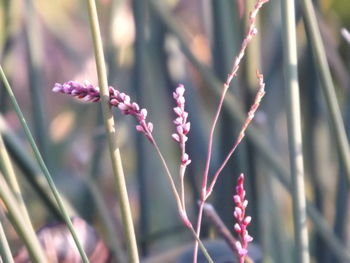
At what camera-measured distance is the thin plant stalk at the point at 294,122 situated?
0.50 m


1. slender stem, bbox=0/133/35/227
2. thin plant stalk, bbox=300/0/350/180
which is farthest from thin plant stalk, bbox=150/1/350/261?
slender stem, bbox=0/133/35/227

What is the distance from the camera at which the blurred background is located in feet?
2.72

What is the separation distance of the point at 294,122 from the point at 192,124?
55 cm

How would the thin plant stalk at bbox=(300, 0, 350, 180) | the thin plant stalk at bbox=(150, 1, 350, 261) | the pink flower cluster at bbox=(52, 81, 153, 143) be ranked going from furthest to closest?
the thin plant stalk at bbox=(150, 1, 350, 261) → the thin plant stalk at bbox=(300, 0, 350, 180) → the pink flower cluster at bbox=(52, 81, 153, 143)

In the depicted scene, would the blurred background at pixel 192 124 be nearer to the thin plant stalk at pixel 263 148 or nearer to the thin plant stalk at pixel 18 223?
the thin plant stalk at pixel 263 148

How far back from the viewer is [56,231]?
2.32 ft

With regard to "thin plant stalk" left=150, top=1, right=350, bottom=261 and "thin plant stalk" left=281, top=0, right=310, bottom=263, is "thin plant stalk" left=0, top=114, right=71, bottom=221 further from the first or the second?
"thin plant stalk" left=281, top=0, right=310, bottom=263

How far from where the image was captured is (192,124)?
1043 mm

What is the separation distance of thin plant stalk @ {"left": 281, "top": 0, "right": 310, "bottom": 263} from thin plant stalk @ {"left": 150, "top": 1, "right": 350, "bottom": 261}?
0.16 meters

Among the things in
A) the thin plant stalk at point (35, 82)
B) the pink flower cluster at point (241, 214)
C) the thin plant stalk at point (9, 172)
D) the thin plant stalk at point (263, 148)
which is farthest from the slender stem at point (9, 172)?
the thin plant stalk at point (35, 82)

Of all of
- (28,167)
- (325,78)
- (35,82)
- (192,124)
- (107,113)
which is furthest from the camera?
(192,124)

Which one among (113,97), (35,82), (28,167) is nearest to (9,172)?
(113,97)

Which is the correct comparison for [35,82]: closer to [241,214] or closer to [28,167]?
[28,167]

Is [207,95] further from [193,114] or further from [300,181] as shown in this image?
[300,181]
